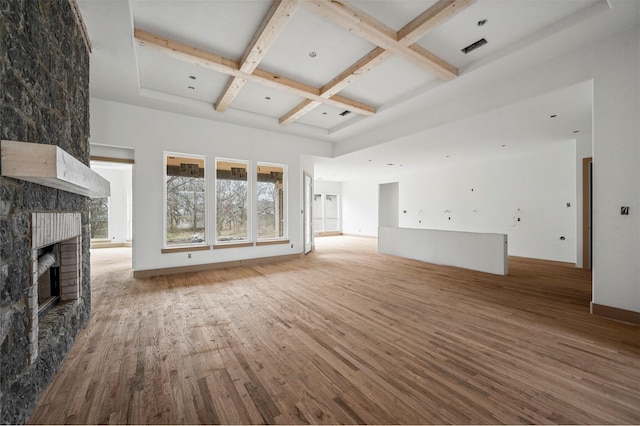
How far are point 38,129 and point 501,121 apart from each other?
5866mm

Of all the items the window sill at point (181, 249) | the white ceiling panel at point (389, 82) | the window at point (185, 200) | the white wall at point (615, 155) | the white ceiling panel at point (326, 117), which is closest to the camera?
the white wall at point (615, 155)

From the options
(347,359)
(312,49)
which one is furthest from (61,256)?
(312,49)

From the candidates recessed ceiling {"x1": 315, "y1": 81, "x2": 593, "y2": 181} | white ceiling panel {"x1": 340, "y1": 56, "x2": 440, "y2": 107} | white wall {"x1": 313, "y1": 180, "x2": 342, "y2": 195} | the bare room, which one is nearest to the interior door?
the bare room

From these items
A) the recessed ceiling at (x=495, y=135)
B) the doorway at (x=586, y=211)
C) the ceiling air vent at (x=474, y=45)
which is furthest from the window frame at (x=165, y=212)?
the doorway at (x=586, y=211)

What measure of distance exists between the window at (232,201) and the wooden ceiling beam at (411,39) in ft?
7.34

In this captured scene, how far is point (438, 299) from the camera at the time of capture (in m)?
3.52

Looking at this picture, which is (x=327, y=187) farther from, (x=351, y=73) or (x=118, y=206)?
(x=351, y=73)

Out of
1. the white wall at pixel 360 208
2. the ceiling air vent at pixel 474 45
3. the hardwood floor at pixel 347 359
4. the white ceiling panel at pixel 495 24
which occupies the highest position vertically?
the white ceiling panel at pixel 495 24

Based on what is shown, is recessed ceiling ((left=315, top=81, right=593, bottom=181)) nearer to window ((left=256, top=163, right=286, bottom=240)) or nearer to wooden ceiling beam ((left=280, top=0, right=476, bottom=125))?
wooden ceiling beam ((left=280, top=0, right=476, bottom=125))

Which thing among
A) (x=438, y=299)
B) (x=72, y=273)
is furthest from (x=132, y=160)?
(x=438, y=299)

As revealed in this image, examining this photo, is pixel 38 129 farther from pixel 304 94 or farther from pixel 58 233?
pixel 304 94

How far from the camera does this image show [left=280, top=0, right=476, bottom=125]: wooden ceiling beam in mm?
2523

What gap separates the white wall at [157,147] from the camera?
459 centimetres

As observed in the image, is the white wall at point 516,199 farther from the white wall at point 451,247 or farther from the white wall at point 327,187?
the white wall at point 327,187
